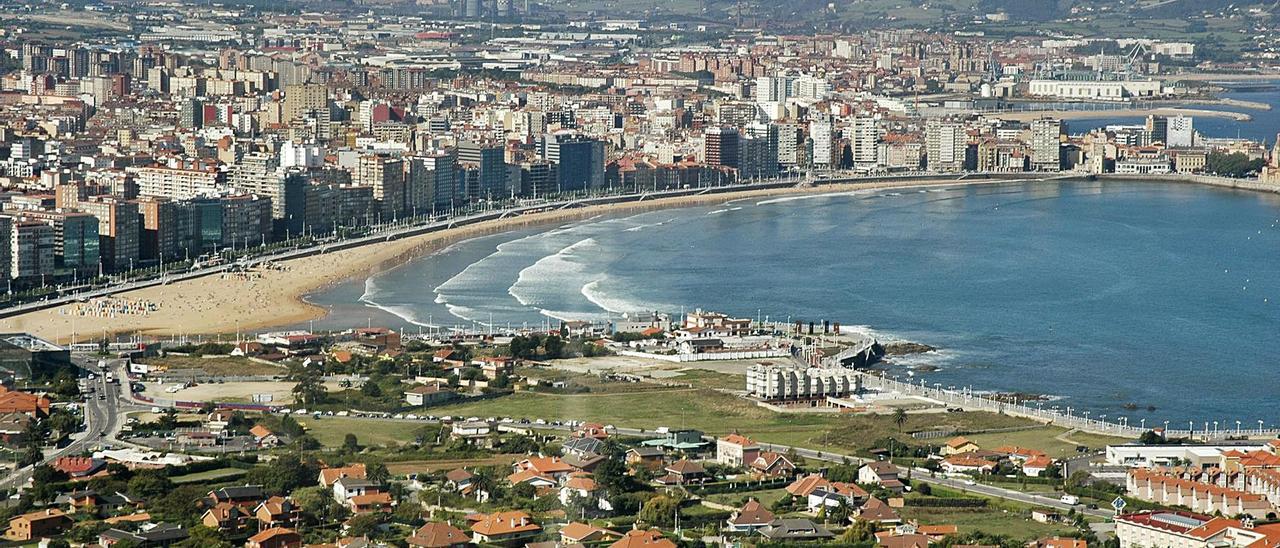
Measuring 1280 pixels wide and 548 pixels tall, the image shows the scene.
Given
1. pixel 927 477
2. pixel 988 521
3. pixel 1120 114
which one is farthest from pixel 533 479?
pixel 1120 114

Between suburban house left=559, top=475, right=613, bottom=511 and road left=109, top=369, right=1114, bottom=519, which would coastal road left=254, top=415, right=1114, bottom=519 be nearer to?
road left=109, top=369, right=1114, bottom=519

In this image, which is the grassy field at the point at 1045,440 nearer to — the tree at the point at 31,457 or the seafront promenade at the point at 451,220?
the tree at the point at 31,457

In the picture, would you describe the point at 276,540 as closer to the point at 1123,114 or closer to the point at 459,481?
the point at 459,481

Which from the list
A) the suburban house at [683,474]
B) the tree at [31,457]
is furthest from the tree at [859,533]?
the tree at [31,457]

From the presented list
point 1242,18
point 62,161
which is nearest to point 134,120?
point 62,161

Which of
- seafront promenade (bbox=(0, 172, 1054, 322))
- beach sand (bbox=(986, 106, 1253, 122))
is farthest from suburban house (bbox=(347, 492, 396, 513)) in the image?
beach sand (bbox=(986, 106, 1253, 122))
